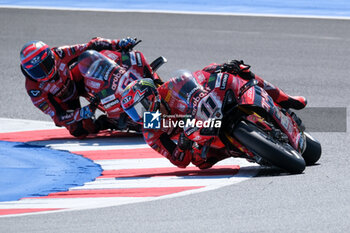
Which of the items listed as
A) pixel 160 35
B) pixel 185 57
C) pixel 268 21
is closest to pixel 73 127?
pixel 185 57

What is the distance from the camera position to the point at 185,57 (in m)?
14.2

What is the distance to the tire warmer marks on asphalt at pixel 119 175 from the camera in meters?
6.55

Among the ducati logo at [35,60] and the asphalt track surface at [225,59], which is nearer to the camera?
the asphalt track surface at [225,59]

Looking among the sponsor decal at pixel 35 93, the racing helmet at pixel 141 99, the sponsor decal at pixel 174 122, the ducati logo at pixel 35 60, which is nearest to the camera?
the sponsor decal at pixel 174 122

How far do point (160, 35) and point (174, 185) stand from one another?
8.94 metres

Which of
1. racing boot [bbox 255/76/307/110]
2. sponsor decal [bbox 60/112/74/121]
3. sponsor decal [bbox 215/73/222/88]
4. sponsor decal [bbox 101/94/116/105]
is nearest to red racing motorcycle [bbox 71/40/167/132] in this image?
sponsor decal [bbox 101/94/116/105]

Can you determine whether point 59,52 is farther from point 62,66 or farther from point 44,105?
point 44,105

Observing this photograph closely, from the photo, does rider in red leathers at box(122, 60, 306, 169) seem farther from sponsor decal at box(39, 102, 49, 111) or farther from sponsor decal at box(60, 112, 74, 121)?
sponsor decal at box(39, 102, 49, 111)

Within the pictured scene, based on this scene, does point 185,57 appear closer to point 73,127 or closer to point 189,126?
point 73,127

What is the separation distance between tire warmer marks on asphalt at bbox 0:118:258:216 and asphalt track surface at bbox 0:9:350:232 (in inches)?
13.3

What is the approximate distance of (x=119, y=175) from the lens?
783cm

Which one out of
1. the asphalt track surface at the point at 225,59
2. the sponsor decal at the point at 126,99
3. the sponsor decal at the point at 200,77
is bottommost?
the asphalt track surface at the point at 225,59

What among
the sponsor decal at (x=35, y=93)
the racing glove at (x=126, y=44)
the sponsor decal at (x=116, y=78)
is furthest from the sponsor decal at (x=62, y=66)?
the sponsor decal at (x=116, y=78)

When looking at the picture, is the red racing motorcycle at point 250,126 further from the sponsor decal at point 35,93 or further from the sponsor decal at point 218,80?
the sponsor decal at point 35,93
